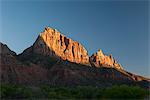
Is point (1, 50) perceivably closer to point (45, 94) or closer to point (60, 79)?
point (60, 79)

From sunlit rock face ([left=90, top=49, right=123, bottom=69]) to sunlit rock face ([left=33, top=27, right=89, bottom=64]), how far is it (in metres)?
3.65

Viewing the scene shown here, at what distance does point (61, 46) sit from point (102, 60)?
2242cm

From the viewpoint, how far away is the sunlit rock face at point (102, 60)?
173 m

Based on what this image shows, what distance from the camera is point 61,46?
178125mm

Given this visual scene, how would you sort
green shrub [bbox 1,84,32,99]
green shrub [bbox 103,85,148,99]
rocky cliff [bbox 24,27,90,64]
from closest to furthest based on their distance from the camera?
1. green shrub [bbox 103,85,148,99]
2. green shrub [bbox 1,84,32,99]
3. rocky cliff [bbox 24,27,90,64]

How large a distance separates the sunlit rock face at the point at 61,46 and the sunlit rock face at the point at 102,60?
3.65 meters

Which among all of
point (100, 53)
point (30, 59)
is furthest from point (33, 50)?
point (100, 53)

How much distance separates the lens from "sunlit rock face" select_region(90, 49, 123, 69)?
173 meters

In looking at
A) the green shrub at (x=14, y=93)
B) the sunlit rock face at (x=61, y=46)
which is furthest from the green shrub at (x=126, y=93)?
the sunlit rock face at (x=61, y=46)

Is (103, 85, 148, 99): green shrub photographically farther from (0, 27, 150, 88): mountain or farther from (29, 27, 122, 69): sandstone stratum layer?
(29, 27, 122, 69): sandstone stratum layer

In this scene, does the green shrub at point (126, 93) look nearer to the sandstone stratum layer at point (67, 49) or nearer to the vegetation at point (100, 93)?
the vegetation at point (100, 93)

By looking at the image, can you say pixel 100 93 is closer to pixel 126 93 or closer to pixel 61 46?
pixel 126 93

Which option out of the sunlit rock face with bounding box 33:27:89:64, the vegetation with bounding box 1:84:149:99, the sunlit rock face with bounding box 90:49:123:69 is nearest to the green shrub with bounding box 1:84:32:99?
the vegetation with bounding box 1:84:149:99

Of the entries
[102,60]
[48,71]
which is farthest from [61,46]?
[48,71]
